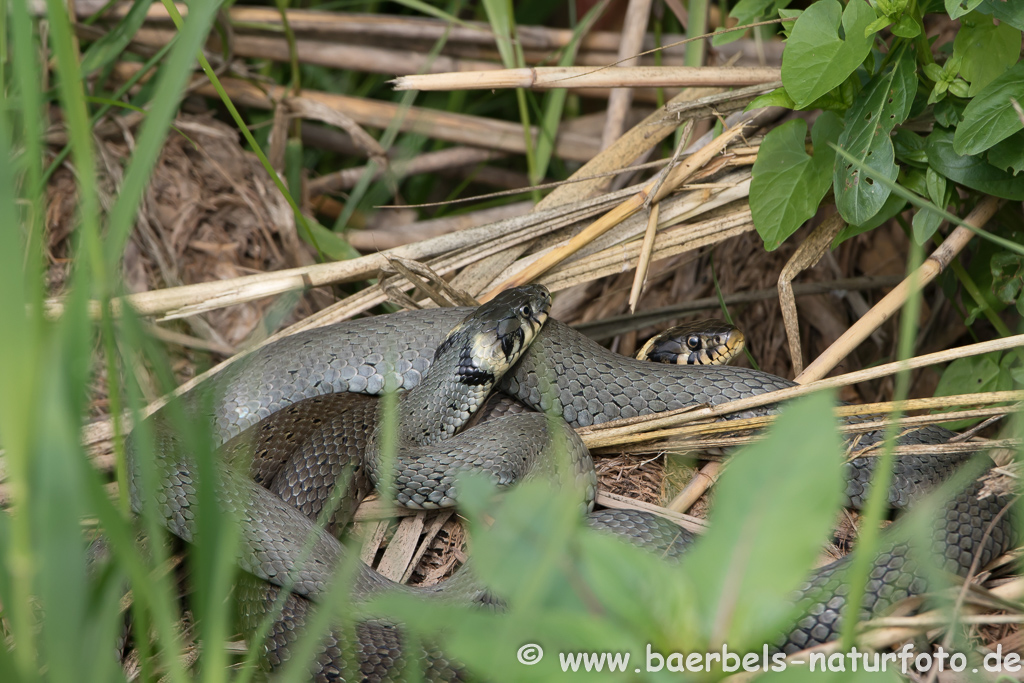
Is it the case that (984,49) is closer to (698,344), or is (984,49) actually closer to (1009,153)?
(1009,153)

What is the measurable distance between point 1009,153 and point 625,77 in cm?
146

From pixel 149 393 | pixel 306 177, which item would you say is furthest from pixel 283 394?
pixel 306 177

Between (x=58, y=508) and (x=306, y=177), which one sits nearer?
(x=58, y=508)

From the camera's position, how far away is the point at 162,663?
201 cm

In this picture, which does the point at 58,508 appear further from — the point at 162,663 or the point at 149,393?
the point at 149,393

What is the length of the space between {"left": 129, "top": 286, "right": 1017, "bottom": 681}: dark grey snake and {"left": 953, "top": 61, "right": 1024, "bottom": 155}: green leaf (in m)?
0.97

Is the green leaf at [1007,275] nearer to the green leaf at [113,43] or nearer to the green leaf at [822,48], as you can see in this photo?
the green leaf at [822,48]

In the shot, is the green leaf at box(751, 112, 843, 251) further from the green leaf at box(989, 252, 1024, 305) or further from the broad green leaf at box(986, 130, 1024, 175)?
the green leaf at box(989, 252, 1024, 305)

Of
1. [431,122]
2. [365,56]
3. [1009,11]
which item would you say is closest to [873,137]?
[1009,11]

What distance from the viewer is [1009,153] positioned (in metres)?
2.42

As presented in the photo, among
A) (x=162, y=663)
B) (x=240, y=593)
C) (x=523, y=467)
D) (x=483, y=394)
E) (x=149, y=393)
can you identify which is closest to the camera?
(x=162, y=663)

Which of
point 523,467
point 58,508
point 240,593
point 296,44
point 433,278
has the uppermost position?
point 296,44

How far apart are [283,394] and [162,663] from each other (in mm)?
1551

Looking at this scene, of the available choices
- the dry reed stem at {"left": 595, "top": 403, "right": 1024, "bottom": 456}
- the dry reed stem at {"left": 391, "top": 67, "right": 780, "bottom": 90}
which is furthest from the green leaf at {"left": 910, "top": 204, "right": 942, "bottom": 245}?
the dry reed stem at {"left": 391, "top": 67, "right": 780, "bottom": 90}
